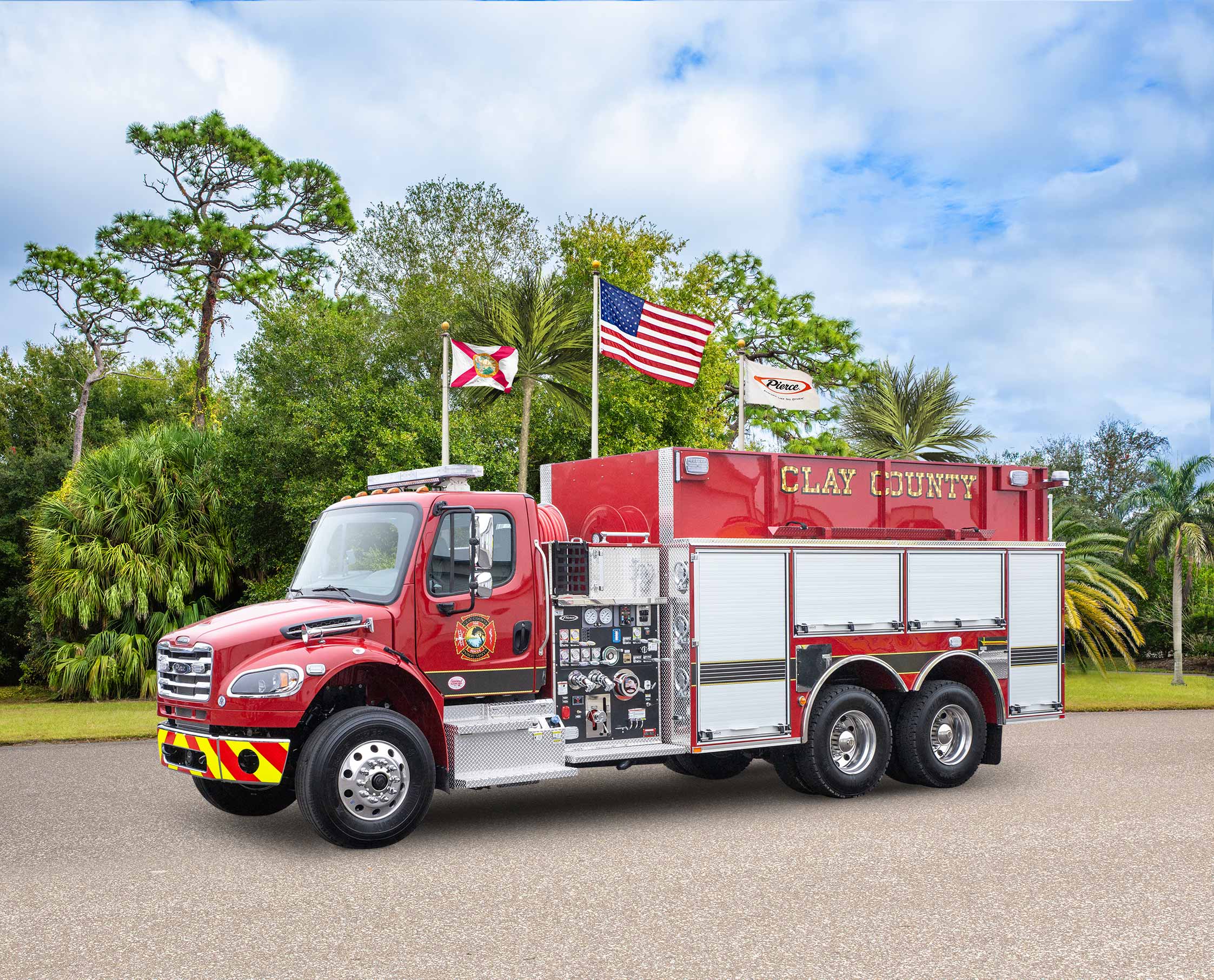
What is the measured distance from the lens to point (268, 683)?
8.27m

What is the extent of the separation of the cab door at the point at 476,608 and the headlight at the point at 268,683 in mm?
1008

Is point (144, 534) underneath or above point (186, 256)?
underneath

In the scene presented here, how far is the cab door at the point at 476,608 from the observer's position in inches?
354

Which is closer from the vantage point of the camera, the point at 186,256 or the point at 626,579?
the point at 626,579

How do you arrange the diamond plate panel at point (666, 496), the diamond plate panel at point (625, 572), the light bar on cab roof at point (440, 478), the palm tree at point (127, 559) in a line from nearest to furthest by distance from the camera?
the light bar on cab roof at point (440, 478) < the diamond plate panel at point (625, 572) < the diamond plate panel at point (666, 496) < the palm tree at point (127, 559)

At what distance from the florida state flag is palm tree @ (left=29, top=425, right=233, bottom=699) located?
8205 mm

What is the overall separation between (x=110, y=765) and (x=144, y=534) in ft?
32.8

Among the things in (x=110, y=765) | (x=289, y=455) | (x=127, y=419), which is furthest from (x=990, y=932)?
(x=127, y=419)

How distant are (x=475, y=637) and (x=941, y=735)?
5069 mm

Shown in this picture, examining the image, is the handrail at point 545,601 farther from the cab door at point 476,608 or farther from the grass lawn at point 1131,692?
the grass lawn at point 1131,692

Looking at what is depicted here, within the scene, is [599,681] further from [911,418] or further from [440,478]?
[911,418]

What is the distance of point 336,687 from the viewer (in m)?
8.68

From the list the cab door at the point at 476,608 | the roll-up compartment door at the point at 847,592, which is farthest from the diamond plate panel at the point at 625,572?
the roll-up compartment door at the point at 847,592

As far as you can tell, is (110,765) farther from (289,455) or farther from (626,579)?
(289,455)
